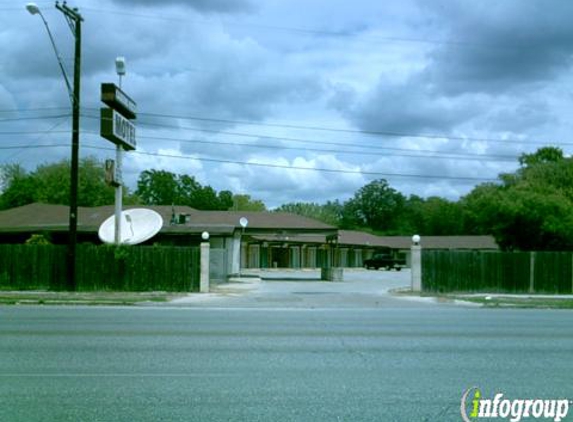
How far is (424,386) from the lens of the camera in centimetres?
947

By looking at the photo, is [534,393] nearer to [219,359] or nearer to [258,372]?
[258,372]

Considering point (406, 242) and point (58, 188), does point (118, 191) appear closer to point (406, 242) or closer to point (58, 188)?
point (58, 188)

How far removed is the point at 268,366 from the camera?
10.9 meters

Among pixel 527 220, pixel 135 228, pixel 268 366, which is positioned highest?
pixel 527 220

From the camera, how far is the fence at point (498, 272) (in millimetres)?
30672

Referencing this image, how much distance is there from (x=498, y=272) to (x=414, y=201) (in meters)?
106

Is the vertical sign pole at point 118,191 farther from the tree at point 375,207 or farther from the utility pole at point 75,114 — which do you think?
the tree at point 375,207

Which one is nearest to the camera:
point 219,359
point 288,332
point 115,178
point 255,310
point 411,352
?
point 219,359

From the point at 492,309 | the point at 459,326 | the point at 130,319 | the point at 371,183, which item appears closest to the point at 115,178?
the point at 130,319

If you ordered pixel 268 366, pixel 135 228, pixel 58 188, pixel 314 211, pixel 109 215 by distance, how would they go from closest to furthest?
pixel 268 366, pixel 135 228, pixel 109 215, pixel 58 188, pixel 314 211

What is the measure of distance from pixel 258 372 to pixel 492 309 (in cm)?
1529

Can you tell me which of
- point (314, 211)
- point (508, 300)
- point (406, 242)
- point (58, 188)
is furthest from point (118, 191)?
point (314, 211)

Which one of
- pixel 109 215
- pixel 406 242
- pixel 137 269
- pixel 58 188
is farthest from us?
pixel 406 242

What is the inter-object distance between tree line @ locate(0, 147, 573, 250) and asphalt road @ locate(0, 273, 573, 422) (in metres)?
22.8
